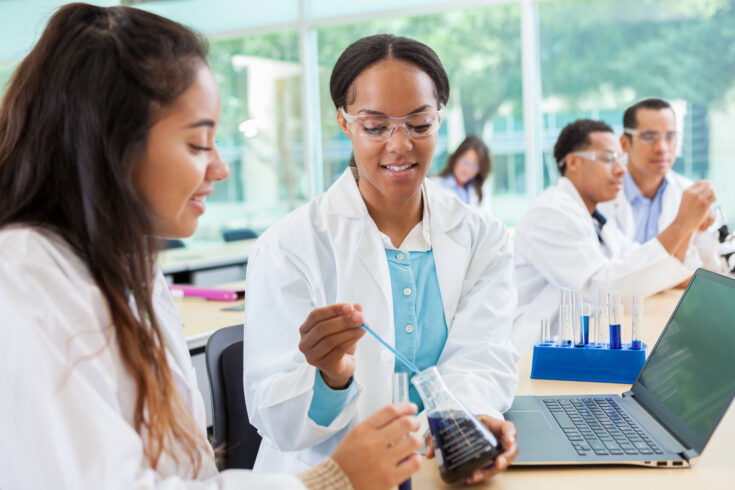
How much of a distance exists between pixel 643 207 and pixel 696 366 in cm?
276

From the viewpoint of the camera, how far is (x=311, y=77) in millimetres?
7625

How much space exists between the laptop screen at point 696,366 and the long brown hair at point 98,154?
895 millimetres

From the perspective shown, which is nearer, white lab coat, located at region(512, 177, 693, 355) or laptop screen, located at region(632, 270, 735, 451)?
laptop screen, located at region(632, 270, 735, 451)

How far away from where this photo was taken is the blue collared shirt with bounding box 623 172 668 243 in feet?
13.0

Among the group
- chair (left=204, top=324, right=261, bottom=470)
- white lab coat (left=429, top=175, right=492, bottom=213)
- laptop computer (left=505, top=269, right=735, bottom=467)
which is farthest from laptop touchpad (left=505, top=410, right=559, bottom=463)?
white lab coat (left=429, top=175, right=492, bottom=213)

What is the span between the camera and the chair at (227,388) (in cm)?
189

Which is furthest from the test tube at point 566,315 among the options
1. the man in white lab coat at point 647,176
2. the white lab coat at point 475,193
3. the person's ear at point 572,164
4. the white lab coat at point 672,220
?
the white lab coat at point 475,193

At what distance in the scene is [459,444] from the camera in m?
1.15

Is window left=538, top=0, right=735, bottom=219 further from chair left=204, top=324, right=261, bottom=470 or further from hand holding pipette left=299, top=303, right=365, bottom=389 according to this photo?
hand holding pipette left=299, top=303, right=365, bottom=389

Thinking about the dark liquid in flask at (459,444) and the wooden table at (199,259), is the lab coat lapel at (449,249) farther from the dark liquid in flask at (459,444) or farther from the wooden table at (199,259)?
the wooden table at (199,259)

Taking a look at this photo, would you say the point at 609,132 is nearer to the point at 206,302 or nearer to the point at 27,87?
the point at 206,302

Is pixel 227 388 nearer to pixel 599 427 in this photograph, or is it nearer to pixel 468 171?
pixel 599 427

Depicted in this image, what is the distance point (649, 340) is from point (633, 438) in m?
0.98

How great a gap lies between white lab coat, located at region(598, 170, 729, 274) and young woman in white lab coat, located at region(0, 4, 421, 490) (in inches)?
112
